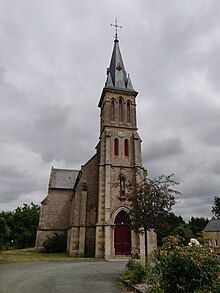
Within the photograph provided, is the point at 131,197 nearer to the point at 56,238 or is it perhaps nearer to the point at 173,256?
the point at 173,256

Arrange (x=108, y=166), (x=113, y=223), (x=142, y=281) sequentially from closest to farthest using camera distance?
(x=142, y=281) → (x=113, y=223) → (x=108, y=166)

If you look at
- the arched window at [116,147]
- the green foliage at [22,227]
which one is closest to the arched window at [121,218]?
the arched window at [116,147]

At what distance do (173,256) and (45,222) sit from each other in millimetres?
35287

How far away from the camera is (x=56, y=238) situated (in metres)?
34.2

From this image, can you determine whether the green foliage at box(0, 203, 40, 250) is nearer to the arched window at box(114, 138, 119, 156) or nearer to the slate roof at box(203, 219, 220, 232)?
the arched window at box(114, 138, 119, 156)

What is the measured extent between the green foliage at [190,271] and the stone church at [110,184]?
48.9 ft

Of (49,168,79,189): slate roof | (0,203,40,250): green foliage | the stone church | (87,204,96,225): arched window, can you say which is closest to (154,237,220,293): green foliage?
the stone church

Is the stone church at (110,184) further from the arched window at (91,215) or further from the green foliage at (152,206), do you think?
the green foliage at (152,206)

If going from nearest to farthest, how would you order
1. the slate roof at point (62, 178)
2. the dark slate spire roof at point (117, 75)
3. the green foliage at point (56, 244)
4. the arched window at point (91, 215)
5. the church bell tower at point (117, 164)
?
the church bell tower at point (117, 164) → the arched window at point (91, 215) → the green foliage at point (56, 244) → the dark slate spire roof at point (117, 75) → the slate roof at point (62, 178)

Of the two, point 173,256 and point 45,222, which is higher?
point 45,222

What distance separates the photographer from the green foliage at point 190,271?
6125mm

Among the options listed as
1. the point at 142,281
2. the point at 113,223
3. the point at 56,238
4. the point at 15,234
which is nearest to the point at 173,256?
the point at 142,281

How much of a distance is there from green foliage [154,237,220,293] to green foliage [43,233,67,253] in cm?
2997

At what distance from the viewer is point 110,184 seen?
2752 centimetres
